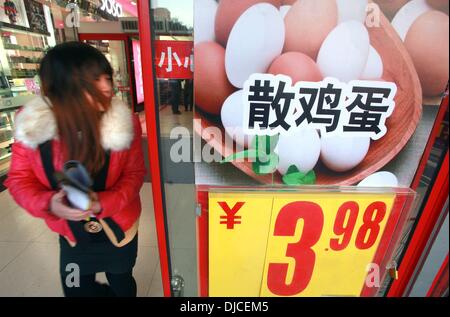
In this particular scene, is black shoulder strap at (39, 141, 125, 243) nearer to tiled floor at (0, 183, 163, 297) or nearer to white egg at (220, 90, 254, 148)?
white egg at (220, 90, 254, 148)

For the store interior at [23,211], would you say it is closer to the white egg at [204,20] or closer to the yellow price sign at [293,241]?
the white egg at [204,20]

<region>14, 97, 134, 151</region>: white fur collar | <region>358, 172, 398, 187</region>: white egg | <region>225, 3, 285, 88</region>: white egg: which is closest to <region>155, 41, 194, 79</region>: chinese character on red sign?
<region>225, 3, 285, 88</region>: white egg

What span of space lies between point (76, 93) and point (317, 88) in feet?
3.06

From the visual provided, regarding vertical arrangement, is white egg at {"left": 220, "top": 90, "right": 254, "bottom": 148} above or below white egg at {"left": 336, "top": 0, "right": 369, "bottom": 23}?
below

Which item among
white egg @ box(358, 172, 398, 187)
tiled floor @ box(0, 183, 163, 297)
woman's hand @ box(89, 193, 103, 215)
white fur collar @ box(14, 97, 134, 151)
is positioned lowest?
tiled floor @ box(0, 183, 163, 297)

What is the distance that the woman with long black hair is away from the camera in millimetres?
963

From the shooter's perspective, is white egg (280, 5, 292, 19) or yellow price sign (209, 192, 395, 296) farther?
yellow price sign (209, 192, 395, 296)

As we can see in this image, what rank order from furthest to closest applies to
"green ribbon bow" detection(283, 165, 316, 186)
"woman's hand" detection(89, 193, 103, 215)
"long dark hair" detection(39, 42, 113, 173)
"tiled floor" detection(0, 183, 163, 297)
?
"tiled floor" detection(0, 183, 163, 297) → "green ribbon bow" detection(283, 165, 316, 186) → "woman's hand" detection(89, 193, 103, 215) → "long dark hair" detection(39, 42, 113, 173)

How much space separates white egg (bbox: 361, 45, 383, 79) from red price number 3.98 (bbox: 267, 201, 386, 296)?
1.88ft

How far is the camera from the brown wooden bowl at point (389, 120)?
1.00 metres

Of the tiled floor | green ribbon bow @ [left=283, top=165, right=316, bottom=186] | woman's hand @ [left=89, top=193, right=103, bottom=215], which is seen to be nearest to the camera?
woman's hand @ [left=89, top=193, right=103, bottom=215]

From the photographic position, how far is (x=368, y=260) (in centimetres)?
137

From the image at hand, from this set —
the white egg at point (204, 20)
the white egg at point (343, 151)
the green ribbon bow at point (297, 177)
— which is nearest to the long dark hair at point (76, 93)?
the white egg at point (204, 20)
